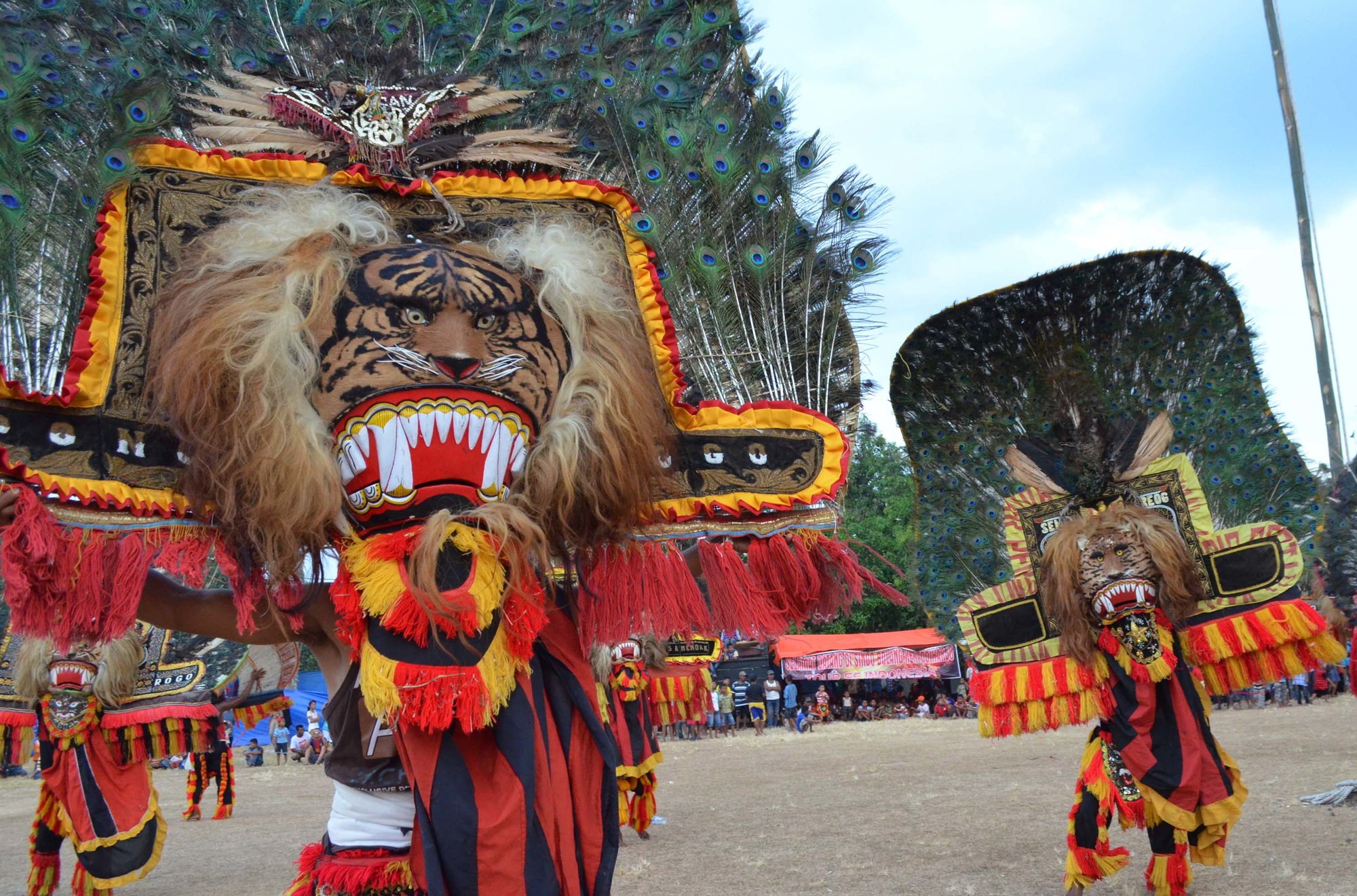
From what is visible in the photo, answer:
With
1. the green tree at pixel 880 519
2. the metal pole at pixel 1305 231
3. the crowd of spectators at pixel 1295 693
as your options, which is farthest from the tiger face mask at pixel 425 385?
the green tree at pixel 880 519

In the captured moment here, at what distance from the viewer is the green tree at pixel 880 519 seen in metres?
31.3

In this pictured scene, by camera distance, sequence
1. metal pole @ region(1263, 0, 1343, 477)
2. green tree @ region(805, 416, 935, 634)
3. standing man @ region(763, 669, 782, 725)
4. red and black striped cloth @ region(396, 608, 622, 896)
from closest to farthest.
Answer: red and black striped cloth @ region(396, 608, 622, 896), metal pole @ region(1263, 0, 1343, 477), standing man @ region(763, 669, 782, 725), green tree @ region(805, 416, 935, 634)

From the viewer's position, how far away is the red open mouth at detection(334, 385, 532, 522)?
2.61 m

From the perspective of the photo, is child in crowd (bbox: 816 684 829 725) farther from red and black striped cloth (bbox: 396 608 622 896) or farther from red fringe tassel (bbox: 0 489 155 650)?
red fringe tassel (bbox: 0 489 155 650)

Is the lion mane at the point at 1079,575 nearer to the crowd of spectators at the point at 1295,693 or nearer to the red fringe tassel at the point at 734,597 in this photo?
the red fringe tassel at the point at 734,597

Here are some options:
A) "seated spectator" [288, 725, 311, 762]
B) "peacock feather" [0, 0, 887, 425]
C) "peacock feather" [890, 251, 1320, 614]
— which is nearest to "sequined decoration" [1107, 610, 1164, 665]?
"peacock feather" [890, 251, 1320, 614]

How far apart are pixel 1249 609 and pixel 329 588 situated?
14.1ft

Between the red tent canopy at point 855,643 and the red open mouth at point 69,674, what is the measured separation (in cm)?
1944

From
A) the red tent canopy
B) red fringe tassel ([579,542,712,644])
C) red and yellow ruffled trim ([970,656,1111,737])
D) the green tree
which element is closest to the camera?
red fringe tassel ([579,542,712,644])

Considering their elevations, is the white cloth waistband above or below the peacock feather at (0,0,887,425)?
below

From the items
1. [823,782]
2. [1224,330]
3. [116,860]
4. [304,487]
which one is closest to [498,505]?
[304,487]

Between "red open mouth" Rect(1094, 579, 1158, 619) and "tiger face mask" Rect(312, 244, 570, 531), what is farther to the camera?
"red open mouth" Rect(1094, 579, 1158, 619)

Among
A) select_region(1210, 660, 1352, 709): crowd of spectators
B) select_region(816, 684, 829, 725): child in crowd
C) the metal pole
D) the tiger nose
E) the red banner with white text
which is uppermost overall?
the metal pole

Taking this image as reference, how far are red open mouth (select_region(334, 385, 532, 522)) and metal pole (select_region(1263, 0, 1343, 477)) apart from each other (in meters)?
7.87
